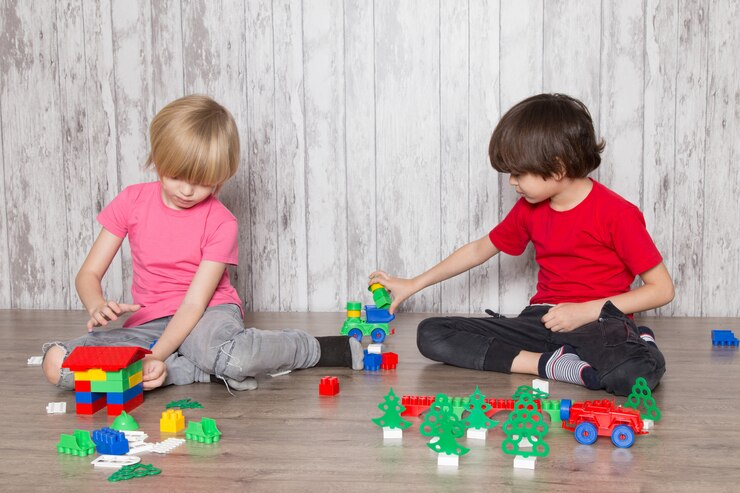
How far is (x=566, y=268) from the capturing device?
1.71 meters

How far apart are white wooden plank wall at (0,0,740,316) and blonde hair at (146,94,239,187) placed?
74 cm

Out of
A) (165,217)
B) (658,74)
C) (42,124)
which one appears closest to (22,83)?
(42,124)

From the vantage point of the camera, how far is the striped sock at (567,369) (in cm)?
143

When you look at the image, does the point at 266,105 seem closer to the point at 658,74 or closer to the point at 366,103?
the point at 366,103

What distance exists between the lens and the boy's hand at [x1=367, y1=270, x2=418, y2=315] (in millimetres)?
1848

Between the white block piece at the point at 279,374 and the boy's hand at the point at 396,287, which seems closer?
the white block piece at the point at 279,374

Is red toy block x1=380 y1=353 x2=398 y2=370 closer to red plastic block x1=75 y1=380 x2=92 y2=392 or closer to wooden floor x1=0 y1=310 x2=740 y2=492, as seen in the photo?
wooden floor x1=0 y1=310 x2=740 y2=492

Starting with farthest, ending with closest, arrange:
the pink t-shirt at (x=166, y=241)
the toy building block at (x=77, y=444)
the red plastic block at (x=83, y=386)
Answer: the pink t-shirt at (x=166, y=241) < the red plastic block at (x=83, y=386) < the toy building block at (x=77, y=444)

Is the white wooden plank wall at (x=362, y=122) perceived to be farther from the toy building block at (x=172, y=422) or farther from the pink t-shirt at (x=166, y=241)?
the toy building block at (x=172, y=422)

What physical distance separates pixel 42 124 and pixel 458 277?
1.39m

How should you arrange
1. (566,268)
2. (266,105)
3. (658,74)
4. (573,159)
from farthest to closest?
(266,105) < (658,74) < (566,268) < (573,159)

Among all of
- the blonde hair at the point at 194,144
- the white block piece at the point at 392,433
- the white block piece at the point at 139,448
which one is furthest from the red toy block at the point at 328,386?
the blonde hair at the point at 194,144

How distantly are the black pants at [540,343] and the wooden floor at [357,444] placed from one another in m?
0.04

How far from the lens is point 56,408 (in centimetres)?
133
